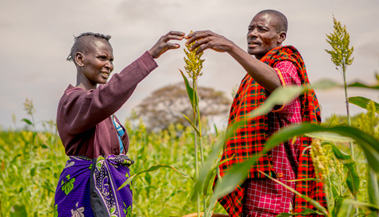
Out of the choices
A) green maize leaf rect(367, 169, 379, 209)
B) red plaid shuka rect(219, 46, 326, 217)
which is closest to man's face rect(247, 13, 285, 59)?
red plaid shuka rect(219, 46, 326, 217)

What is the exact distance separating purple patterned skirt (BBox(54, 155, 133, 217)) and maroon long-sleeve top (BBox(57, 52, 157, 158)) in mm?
69

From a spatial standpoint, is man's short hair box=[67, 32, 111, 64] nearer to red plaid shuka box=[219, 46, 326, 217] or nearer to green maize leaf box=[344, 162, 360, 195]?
red plaid shuka box=[219, 46, 326, 217]

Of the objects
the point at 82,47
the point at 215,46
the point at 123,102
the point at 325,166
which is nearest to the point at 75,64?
the point at 82,47

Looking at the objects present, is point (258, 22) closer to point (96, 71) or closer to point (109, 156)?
point (96, 71)

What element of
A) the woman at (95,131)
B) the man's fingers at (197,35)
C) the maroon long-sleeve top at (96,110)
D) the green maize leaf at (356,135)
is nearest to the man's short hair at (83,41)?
the woman at (95,131)

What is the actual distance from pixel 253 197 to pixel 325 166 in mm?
701

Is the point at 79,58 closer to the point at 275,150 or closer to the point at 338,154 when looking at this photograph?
the point at 275,150

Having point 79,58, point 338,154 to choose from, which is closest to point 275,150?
point 338,154

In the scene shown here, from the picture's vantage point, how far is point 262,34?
6.38ft

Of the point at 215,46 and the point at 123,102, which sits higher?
the point at 215,46

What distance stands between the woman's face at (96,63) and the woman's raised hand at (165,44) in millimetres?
410

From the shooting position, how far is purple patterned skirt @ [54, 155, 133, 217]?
1.82m

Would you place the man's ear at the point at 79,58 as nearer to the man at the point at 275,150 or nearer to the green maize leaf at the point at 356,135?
the man at the point at 275,150

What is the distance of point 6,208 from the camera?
3.34 meters
